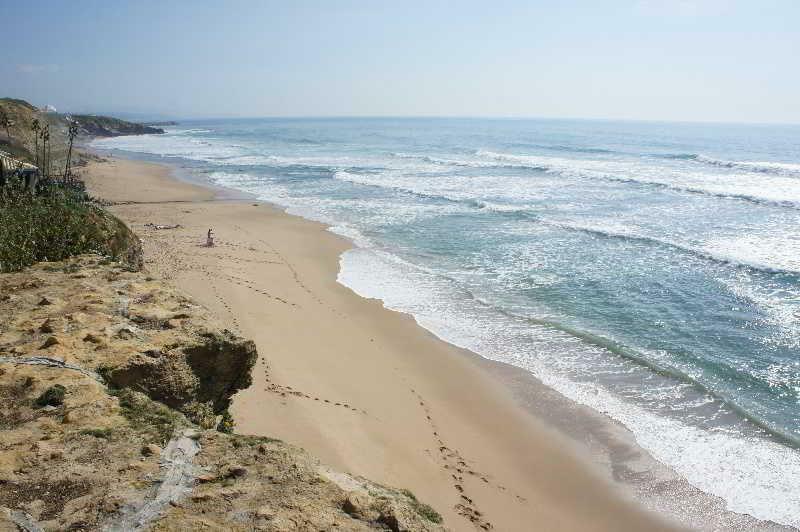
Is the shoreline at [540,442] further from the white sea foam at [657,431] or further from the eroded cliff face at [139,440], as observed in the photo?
the eroded cliff face at [139,440]

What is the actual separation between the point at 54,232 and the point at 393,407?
6608mm

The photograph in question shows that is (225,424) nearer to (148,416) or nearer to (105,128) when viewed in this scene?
(148,416)

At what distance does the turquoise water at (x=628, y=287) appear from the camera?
9430 mm

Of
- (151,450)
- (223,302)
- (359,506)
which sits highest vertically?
(151,450)

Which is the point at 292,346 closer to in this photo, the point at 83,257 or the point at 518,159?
the point at 83,257

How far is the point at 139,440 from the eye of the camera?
13.8 feet

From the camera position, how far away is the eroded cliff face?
3500mm

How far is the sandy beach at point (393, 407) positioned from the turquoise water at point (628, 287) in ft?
3.86

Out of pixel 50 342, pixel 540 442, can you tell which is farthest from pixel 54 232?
pixel 540 442

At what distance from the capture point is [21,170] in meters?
16.6

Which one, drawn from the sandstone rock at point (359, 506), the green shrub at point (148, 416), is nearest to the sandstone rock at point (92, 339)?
the green shrub at point (148, 416)

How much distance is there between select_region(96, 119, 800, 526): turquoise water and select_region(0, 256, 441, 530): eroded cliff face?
22.4 ft

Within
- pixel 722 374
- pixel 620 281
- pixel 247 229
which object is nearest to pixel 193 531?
pixel 722 374

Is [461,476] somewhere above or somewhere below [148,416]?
below
